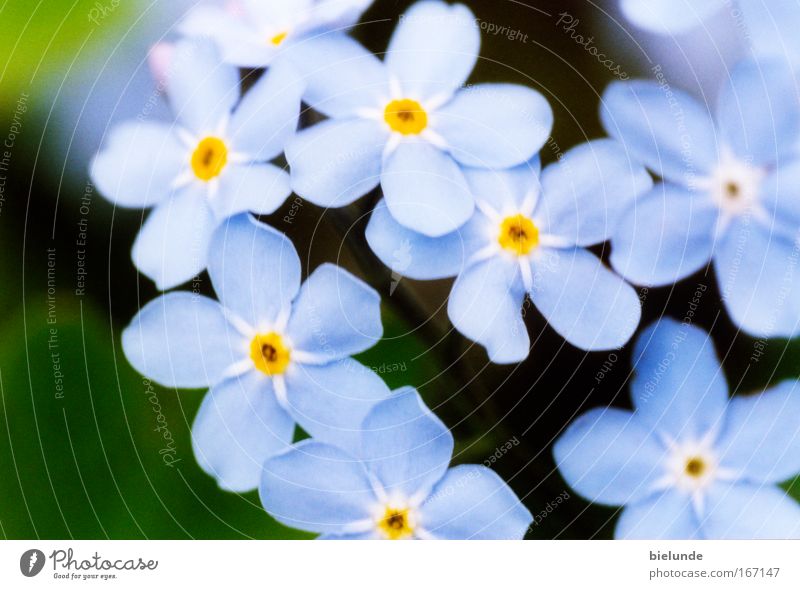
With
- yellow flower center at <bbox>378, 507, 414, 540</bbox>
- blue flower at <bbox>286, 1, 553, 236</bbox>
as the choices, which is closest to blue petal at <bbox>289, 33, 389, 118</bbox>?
blue flower at <bbox>286, 1, 553, 236</bbox>

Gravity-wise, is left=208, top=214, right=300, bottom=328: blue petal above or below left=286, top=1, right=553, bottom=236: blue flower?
below

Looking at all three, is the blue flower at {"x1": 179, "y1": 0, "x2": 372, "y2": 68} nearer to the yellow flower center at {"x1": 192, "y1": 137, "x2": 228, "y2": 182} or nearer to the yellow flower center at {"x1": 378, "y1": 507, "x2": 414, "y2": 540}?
the yellow flower center at {"x1": 192, "y1": 137, "x2": 228, "y2": 182}

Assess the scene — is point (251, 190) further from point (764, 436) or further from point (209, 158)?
point (764, 436)

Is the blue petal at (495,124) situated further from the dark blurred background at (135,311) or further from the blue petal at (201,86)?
the blue petal at (201,86)
